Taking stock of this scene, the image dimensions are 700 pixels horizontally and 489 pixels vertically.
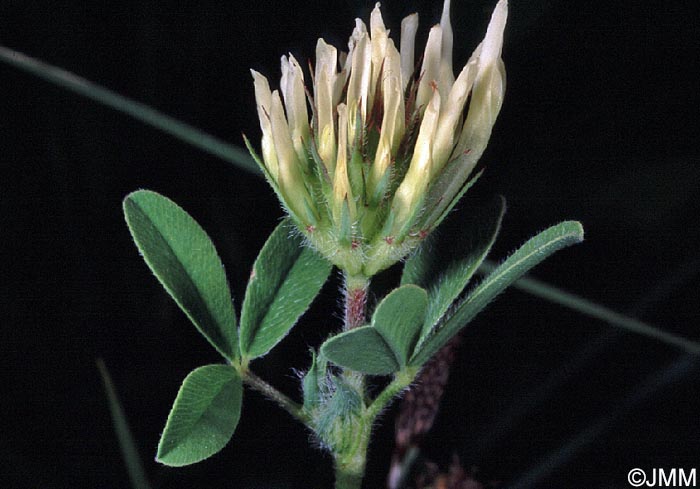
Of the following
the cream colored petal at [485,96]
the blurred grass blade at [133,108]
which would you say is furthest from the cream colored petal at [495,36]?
the blurred grass blade at [133,108]

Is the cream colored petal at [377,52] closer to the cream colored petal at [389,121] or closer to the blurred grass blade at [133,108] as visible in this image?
the cream colored petal at [389,121]

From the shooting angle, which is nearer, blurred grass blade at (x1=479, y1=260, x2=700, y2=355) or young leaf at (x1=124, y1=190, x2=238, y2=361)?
young leaf at (x1=124, y1=190, x2=238, y2=361)

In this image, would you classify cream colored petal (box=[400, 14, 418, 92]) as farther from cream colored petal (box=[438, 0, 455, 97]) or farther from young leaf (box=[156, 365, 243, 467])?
young leaf (box=[156, 365, 243, 467])

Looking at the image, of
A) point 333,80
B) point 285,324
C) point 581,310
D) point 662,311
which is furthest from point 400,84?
point 662,311

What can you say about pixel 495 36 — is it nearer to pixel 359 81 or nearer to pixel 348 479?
pixel 359 81

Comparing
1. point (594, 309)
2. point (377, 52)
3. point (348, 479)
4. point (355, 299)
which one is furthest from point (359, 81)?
point (594, 309)

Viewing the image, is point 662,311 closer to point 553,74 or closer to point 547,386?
point 547,386

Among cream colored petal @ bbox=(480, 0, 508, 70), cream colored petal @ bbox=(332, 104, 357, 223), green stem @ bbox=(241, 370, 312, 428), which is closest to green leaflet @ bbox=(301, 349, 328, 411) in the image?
green stem @ bbox=(241, 370, 312, 428)
